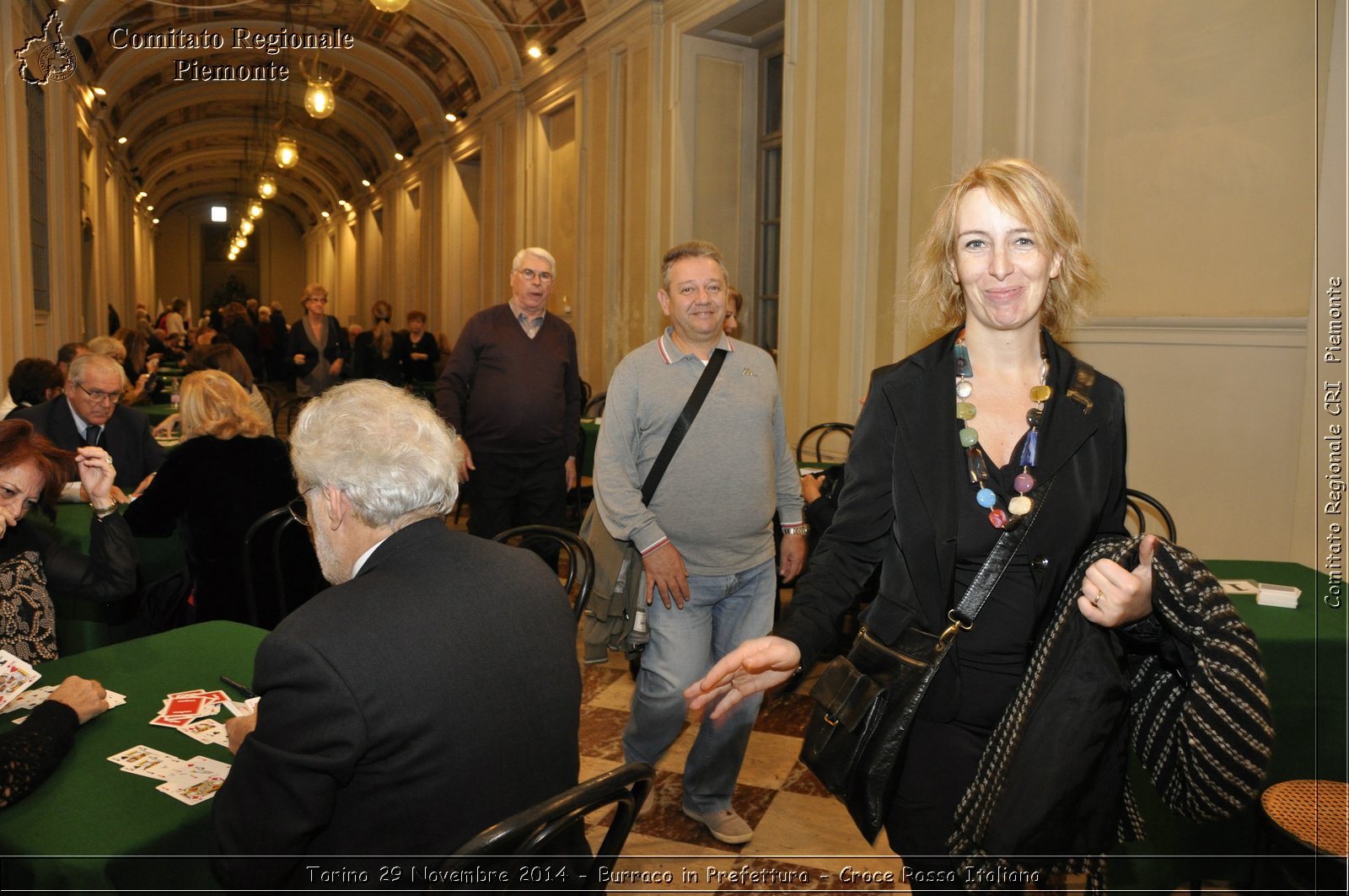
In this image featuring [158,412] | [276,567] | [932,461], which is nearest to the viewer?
[932,461]

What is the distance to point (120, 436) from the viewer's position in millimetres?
4418

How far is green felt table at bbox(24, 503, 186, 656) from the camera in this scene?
129 inches

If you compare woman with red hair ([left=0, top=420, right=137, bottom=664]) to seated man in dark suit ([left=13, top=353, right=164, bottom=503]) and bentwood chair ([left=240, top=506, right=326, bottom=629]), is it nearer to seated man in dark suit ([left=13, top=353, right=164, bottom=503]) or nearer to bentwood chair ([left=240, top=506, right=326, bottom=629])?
bentwood chair ([left=240, top=506, right=326, bottom=629])

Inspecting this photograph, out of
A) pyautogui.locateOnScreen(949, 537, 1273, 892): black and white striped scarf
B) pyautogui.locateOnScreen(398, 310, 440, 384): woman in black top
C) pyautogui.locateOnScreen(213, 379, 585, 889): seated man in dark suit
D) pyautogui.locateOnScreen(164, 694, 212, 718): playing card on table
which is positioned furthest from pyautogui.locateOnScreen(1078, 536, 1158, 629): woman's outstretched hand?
pyautogui.locateOnScreen(398, 310, 440, 384): woman in black top

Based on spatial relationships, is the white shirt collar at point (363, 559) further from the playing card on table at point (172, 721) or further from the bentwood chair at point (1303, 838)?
the bentwood chair at point (1303, 838)

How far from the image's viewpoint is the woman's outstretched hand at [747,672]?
141cm

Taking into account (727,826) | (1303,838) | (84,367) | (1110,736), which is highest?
(84,367)

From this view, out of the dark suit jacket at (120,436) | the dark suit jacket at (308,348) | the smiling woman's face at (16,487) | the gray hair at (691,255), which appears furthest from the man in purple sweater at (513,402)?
the dark suit jacket at (308,348)

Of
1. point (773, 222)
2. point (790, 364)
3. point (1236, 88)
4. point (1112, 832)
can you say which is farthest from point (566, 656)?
point (773, 222)

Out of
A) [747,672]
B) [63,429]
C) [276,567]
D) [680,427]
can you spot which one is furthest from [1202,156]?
[63,429]

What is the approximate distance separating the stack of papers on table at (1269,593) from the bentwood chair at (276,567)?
2.88 m

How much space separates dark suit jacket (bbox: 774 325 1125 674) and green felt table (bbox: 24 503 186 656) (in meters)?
2.55

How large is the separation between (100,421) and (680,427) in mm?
2998

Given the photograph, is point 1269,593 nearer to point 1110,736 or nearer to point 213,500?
point 1110,736
